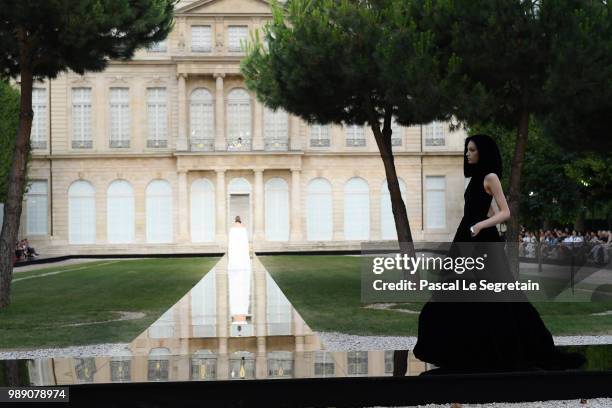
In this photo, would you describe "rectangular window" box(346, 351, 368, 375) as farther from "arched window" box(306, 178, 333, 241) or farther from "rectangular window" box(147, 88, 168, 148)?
"rectangular window" box(147, 88, 168, 148)

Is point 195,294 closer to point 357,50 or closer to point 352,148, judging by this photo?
point 357,50

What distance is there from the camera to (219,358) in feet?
27.1

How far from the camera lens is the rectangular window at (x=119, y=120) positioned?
161 feet

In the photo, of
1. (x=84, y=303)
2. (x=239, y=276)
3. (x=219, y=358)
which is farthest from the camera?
(x=239, y=276)

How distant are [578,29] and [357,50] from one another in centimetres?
480

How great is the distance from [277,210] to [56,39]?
34588 millimetres

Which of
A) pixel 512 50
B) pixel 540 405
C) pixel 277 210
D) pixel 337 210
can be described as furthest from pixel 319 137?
pixel 540 405

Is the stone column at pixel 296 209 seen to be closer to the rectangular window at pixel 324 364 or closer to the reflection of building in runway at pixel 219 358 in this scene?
the reflection of building in runway at pixel 219 358

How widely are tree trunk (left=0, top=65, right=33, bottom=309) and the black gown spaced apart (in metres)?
11.0

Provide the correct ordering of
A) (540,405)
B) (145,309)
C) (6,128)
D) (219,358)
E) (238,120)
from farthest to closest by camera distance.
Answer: (238,120), (6,128), (145,309), (219,358), (540,405)

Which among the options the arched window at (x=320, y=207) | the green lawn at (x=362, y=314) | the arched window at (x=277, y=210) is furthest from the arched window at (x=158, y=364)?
the arched window at (x=320, y=207)

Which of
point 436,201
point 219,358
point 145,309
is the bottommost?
point 145,309
